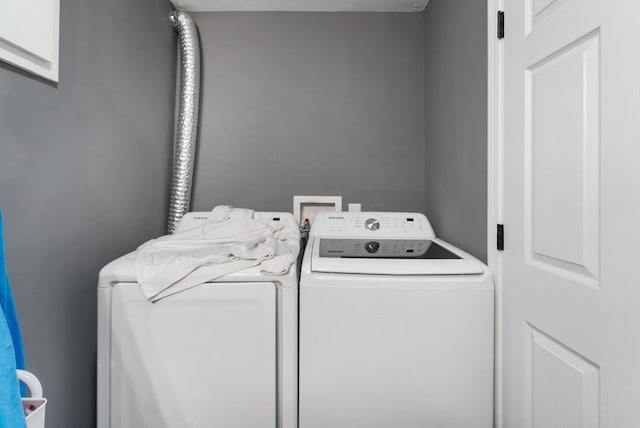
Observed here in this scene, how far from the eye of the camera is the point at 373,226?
5.48 feet

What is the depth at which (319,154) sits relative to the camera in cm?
206

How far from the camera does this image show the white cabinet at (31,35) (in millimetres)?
876

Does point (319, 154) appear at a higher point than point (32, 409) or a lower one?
higher

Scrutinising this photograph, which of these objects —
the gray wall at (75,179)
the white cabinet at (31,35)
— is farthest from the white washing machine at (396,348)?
the white cabinet at (31,35)

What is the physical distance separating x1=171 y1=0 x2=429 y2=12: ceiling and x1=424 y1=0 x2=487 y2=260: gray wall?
0.19 m

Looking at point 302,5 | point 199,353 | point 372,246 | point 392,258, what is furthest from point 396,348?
point 302,5

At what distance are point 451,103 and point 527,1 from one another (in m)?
0.60

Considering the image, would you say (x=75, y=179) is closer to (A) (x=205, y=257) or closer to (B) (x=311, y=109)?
(A) (x=205, y=257)

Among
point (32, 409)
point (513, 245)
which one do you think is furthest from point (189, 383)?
point (513, 245)

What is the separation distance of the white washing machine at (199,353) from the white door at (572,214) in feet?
2.60

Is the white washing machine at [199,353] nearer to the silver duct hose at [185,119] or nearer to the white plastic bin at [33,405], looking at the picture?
the white plastic bin at [33,405]

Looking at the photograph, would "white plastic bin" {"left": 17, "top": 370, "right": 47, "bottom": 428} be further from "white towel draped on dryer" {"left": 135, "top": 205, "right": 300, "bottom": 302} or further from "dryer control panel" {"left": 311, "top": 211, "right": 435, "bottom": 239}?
"dryer control panel" {"left": 311, "top": 211, "right": 435, "bottom": 239}

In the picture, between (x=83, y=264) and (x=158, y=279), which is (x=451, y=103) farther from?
(x=83, y=264)

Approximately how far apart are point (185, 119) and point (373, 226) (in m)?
1.37
